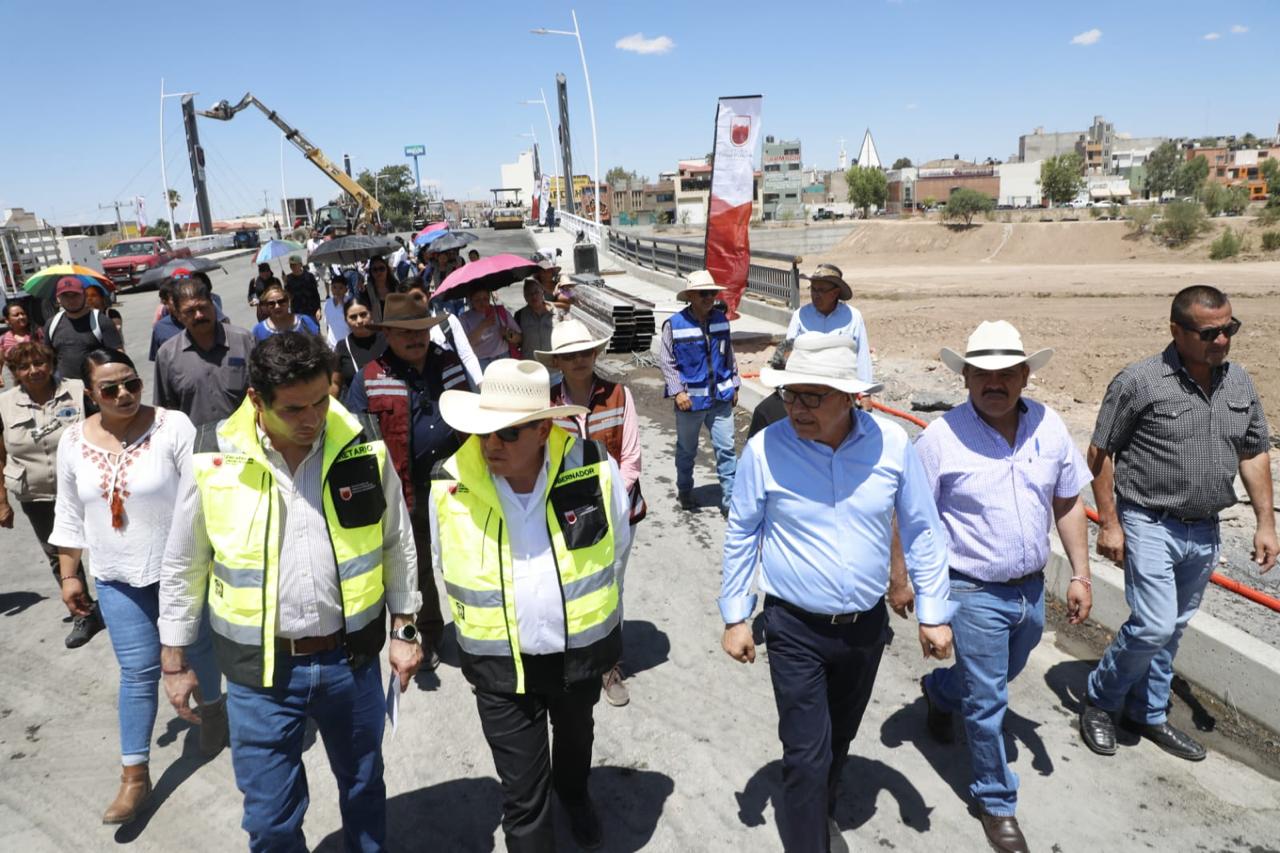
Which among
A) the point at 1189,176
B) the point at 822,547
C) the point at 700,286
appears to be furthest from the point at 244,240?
the point at 1189,176

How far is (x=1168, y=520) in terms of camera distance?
3.39m

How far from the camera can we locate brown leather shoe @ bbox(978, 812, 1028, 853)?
9.70 ft

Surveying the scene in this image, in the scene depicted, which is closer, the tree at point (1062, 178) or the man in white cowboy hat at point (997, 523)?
the man in white cowboy hat at point (997, 523)

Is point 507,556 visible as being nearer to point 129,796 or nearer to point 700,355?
point 129,796

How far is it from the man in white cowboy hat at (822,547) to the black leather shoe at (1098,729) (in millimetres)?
1375

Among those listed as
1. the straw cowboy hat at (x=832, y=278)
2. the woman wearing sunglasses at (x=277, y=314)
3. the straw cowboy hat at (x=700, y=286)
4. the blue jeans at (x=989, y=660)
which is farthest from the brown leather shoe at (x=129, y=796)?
the straw cowboy hat at (x=832, y=278)

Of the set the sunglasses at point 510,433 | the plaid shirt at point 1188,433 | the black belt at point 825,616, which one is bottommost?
the black belt at point 825,616

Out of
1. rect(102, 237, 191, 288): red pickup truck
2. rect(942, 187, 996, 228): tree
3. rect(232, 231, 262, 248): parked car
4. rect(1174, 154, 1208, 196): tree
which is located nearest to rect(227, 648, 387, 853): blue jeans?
rect(102, 237, 191, 288): red pickup truck

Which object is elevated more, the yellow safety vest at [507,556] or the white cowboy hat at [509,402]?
the white cowboy hat at [509,402]

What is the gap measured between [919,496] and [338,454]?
1929 mm

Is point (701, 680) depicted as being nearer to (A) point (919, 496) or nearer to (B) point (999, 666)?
(B) point (999, 666)

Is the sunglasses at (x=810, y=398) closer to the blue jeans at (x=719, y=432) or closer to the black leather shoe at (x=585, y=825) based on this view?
the black leather shoe at (x=585, y=825)

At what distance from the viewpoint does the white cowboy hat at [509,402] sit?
2432 millimetres

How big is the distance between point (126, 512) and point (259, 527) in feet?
3.81
